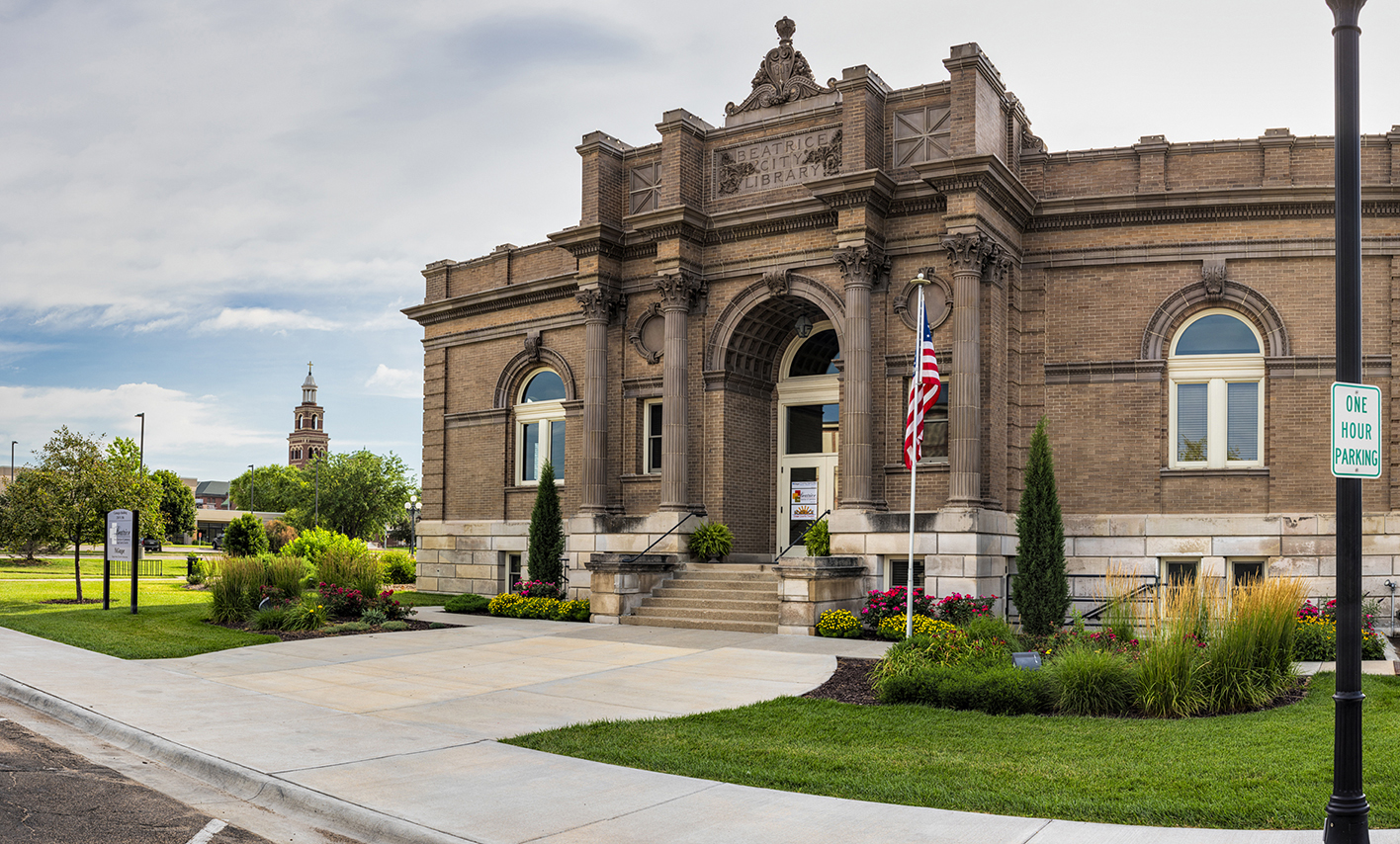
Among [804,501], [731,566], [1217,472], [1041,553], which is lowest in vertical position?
[731,566]

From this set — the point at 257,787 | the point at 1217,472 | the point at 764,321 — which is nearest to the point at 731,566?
the point at 764,321

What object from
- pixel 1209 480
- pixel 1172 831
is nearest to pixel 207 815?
pixel 1172 831

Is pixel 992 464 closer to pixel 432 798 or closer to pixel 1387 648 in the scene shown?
pixel 1387 648

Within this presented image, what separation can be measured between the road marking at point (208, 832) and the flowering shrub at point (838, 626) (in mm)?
13424

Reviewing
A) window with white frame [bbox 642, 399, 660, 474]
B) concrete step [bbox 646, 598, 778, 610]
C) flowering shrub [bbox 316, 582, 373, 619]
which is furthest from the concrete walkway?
window with white frame [bbox 642, 399, 660, 474]

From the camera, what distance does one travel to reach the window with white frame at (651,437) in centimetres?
2608

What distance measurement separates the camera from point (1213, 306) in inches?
863

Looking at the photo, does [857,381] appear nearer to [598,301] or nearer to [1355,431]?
[598,301]

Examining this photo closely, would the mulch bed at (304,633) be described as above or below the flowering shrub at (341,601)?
below

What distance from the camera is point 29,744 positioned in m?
9.93

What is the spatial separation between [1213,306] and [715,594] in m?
11.9

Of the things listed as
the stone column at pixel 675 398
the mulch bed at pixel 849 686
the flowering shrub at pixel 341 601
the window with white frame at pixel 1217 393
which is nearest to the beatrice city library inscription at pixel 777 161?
the stone column at pixel 675 398

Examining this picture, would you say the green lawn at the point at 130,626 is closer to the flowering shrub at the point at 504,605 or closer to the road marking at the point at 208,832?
the flowering shrub at the point at 504,605

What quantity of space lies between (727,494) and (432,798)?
55.8 feet
